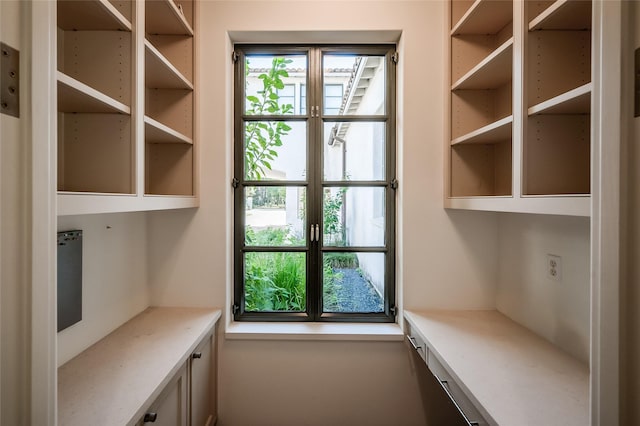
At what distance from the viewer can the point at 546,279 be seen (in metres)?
1.60

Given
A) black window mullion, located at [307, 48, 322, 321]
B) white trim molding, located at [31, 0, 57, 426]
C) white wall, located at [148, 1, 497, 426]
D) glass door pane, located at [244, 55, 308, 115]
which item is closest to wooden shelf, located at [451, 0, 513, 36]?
white wall, located at [148, 1, 497, 426]

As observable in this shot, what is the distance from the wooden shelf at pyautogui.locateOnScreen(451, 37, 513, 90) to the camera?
4.84 ft

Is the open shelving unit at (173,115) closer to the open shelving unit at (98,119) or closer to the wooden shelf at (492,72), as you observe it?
the open shelving unit at (98,119)

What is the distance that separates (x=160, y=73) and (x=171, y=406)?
5.28ft

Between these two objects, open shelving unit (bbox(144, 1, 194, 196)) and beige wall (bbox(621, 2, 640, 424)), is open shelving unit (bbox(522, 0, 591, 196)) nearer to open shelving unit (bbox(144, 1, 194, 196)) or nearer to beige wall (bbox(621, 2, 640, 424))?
beige wall (bbox(621, 2, 640, 424))

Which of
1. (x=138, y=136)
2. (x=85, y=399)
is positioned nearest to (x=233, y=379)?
(x=85, y=399)

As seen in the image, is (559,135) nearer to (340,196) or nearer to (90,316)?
(340,196)

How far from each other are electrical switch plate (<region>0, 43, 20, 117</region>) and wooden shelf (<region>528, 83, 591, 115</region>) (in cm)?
140

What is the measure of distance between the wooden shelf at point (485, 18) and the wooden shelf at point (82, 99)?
1.74 metres

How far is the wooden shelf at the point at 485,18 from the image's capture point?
5.42 ft

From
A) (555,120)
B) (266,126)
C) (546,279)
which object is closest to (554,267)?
(546,279)

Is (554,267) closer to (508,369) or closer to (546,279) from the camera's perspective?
(546,279)

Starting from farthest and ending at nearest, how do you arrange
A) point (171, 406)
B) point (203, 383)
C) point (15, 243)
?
point (203, 383) → point (171, 406) → point (15, 243)

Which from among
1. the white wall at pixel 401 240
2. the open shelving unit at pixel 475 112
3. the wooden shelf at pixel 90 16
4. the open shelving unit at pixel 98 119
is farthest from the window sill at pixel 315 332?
the wooden shelf at pixel 90 16
